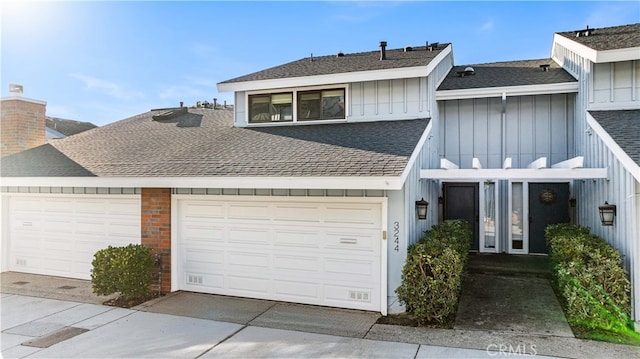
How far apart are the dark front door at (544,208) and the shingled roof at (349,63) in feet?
15.6

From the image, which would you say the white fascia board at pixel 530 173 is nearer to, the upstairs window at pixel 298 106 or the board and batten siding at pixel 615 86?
the board and batten siding at pixel 615 86

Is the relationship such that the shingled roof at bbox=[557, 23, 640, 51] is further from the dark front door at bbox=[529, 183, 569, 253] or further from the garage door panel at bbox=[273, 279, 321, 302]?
the garage door panel at bbox=[273, 279, 321, 302]

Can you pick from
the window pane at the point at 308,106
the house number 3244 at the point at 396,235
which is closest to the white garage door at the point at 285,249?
the house number 3244 at the point at 396,235

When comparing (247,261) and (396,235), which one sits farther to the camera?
(247,261)

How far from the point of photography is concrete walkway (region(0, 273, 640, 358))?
5.07m

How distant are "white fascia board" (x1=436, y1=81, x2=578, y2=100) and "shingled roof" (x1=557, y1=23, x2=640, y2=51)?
103 cm

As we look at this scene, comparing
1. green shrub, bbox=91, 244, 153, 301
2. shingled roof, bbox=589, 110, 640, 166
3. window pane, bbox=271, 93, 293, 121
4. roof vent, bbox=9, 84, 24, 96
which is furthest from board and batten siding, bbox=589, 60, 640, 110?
roof vent, bbox=9, 84, 24, 96

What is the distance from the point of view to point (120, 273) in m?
7.04

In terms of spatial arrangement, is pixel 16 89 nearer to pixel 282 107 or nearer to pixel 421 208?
pixel 282 107

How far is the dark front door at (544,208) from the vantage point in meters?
10.5

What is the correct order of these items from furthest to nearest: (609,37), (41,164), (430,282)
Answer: (41,164)
(609,37)
(430,282)

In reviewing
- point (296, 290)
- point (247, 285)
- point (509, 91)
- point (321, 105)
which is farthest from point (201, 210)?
point (509, 91)

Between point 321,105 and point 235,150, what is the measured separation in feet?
8.77

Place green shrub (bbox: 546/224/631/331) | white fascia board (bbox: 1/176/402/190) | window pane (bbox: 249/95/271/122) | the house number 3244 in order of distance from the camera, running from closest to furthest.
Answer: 1. green shrub (bbox: 546/224/631/331)
2. white fascia board (bbox: 1/176/402/190)
3. the house number 3244
4. window pane (bbox: 249/95/271/122)
